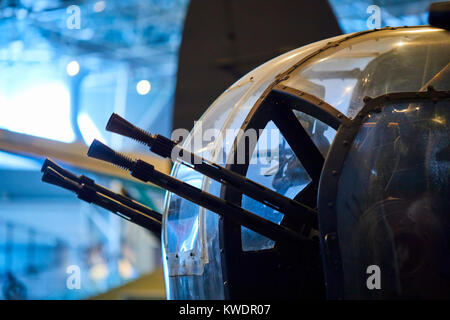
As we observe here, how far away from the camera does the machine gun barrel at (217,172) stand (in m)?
2.42

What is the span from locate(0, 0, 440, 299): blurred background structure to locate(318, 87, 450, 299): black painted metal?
528cm

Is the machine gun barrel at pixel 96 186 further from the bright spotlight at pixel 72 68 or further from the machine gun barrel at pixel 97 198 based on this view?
the bright spotlight at pixel 72 68

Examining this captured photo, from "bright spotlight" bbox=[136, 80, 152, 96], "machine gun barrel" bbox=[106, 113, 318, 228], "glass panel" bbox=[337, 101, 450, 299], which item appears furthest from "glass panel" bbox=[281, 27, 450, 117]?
"bright spotlight" bbox=[136, 80, 152, 96]

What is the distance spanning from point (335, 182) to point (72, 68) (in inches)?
416

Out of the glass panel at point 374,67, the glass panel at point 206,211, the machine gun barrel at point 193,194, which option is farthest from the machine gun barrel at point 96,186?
the glass panel at point 374,67

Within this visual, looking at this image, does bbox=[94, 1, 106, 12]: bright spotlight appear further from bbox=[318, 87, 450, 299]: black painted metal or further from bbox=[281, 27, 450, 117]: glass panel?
bbox=[318, 87, 450, 299]: black painted metal

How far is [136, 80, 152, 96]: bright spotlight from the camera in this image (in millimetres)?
14125

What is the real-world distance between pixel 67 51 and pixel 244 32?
21.0ft

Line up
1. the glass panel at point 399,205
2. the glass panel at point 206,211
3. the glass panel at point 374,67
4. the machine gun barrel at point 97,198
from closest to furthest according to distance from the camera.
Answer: the glass panel at point 399,205
the glass panel at point 374,67
the glass panel at point 206,211
the machine gun barrel at point 97,198

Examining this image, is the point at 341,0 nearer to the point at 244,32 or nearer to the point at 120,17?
the point at 244,32

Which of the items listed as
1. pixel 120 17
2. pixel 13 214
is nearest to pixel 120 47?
pixel 120 17

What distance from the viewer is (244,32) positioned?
7.32 m

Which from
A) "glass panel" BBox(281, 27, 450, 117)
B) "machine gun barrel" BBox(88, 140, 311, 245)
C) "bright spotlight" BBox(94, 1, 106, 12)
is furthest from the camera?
"bright spotlight" BBox(94, 1, 106, 12)

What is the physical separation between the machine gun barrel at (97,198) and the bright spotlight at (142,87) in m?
11.0
